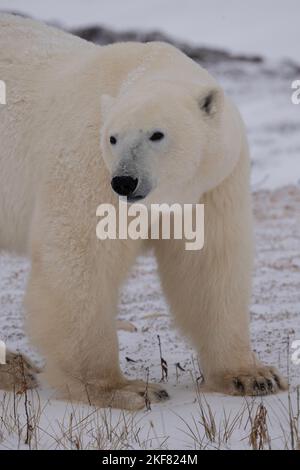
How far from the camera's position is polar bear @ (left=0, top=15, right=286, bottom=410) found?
13.0 feet

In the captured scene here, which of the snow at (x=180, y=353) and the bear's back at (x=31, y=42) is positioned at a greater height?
the bear's back at (x=31, y=42)

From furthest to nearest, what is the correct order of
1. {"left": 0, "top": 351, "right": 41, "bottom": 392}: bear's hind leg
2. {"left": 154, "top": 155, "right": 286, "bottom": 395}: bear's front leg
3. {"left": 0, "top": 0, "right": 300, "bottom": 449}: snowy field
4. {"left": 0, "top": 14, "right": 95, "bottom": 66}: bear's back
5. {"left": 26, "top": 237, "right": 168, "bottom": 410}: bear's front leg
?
{"left": 0, "top": 14, "right": 95, "bottom": 66}: bear's back
{"left": 0, "top": 351, "right": 41, "bottom": 392}: bear's hind leg
{"left": 154, "top": 155, "right": 286, "bottom": 395}: bear's front leg
{"left": 26, "top": 237, "right": 168, "bottom": 410}: bear's front leg
{"left": 0, "top": 0, "right": 300, "bottom": 449}: snowy field

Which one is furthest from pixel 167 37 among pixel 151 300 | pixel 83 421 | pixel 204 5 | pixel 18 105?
pixel 83 421

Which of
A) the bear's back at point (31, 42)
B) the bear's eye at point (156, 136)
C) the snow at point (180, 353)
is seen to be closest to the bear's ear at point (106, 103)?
the bear's eye at point (156, 136)

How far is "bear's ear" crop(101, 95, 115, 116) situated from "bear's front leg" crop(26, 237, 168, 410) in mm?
622

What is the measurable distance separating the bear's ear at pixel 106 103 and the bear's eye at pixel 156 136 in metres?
0.35

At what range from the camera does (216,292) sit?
4.57 m

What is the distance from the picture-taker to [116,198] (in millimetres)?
4148

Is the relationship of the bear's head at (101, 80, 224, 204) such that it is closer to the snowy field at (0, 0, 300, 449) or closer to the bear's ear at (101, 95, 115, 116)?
the bear's ear at (101, 95, 115, 116)

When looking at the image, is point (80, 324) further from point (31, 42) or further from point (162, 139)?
point (31, 42)

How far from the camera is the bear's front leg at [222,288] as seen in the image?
442 centimetres

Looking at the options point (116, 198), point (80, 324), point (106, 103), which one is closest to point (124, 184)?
point (116, 198)

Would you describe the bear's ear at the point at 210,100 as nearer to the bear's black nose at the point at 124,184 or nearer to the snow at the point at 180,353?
the bear's black nose at the point at 124,184

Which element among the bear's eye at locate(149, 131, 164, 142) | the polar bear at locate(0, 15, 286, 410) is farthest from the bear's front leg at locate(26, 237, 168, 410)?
the bear's eye at locate(149, 131, 164, 142)
